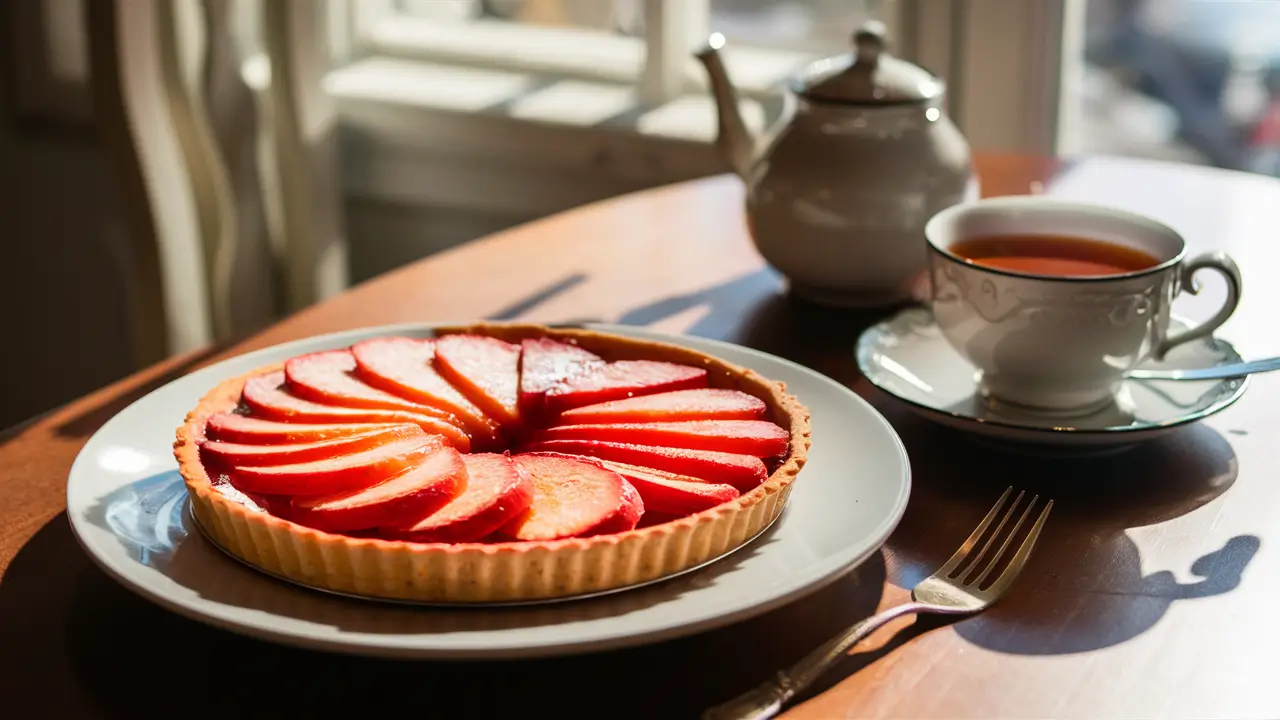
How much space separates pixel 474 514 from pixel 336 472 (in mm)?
98

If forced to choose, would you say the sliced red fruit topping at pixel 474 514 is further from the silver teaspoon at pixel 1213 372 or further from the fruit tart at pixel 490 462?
the silver teaspoon at pixel 1213 372

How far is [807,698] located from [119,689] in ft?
1.15

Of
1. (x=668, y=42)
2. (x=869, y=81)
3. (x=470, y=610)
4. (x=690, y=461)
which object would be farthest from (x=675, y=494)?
(x=668, y=42)

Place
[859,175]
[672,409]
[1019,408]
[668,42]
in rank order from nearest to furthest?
[672,409]
[1019,408]
[859,175]
[668,42]

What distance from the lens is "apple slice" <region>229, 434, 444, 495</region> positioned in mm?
761

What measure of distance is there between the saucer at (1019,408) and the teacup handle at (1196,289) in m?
0.04

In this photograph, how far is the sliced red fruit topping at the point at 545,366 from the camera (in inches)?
36.0

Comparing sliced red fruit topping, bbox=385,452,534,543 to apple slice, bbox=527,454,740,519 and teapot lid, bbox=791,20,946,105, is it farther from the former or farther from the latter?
teapot lid, bbox=791,20,946,105

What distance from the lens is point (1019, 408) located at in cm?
100

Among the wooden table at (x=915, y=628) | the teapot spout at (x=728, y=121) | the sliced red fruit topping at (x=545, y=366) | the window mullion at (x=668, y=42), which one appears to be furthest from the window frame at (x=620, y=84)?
the sliced red fruit topping at (x=545, y=366)

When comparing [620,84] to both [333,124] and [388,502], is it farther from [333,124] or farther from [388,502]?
[388,502]

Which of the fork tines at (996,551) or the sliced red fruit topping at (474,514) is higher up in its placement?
the sliced red fruit topping at (474,514)

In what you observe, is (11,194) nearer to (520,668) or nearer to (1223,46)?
(520,668)

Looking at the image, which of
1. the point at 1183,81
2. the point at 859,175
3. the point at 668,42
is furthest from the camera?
the point at 1183,81
